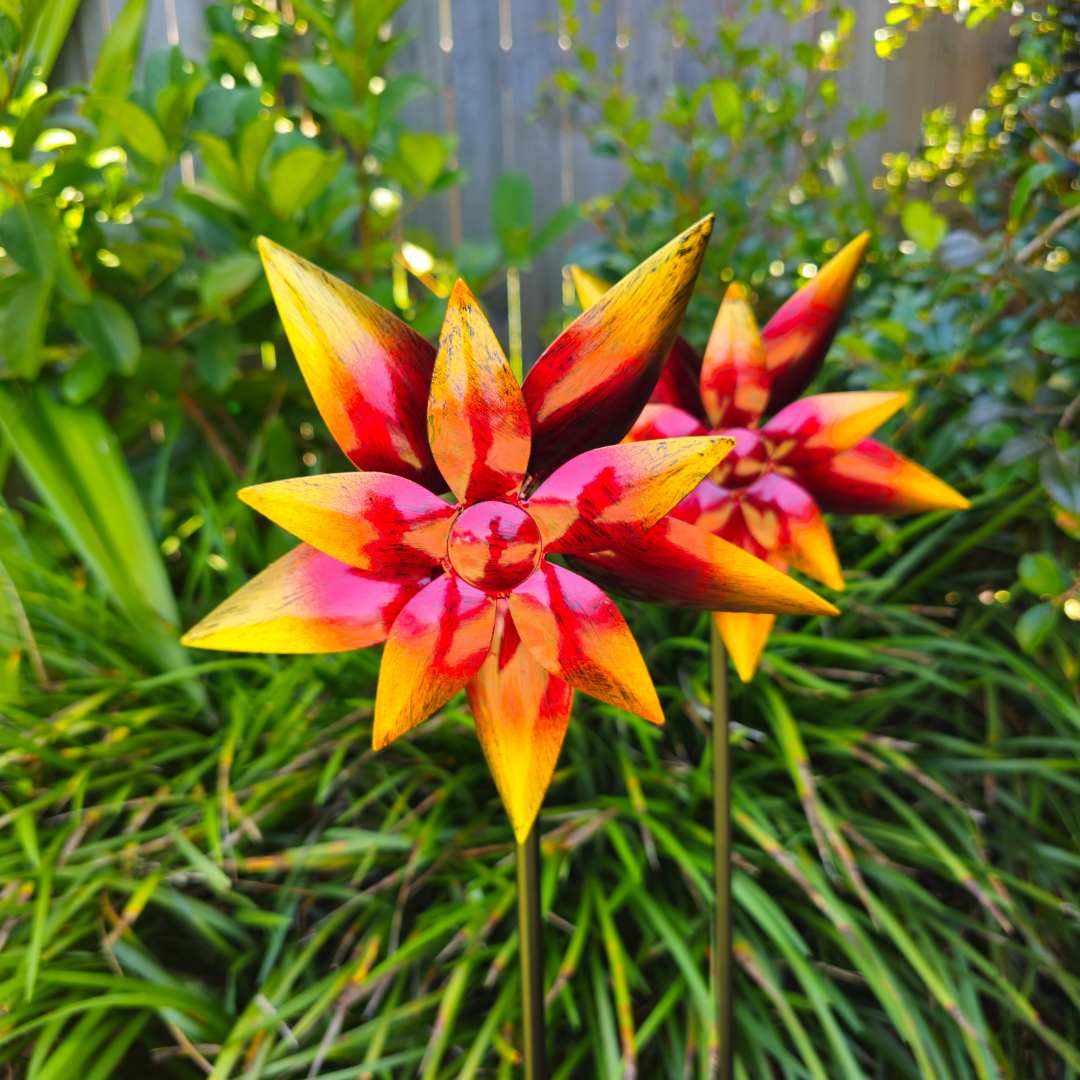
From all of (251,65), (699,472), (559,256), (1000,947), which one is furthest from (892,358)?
(559,256)

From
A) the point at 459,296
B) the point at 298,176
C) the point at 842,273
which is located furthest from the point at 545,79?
the point at 459,296

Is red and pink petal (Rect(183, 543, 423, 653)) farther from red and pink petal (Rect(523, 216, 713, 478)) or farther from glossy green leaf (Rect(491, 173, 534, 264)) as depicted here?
glossy green leaf (Rect(491, 173, 534, 264))

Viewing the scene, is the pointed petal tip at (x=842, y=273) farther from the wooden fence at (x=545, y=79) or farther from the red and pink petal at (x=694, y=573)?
the wooden fence at (x=545, y=79)

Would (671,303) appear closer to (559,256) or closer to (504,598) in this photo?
(504,598)

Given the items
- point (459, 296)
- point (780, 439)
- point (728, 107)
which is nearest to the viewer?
point (459, 296)

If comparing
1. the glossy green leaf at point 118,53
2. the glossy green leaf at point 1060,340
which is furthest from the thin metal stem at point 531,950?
the glossy green leaf at point 118,53

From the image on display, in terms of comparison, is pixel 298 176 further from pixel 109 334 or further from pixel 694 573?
pixel 694 573
